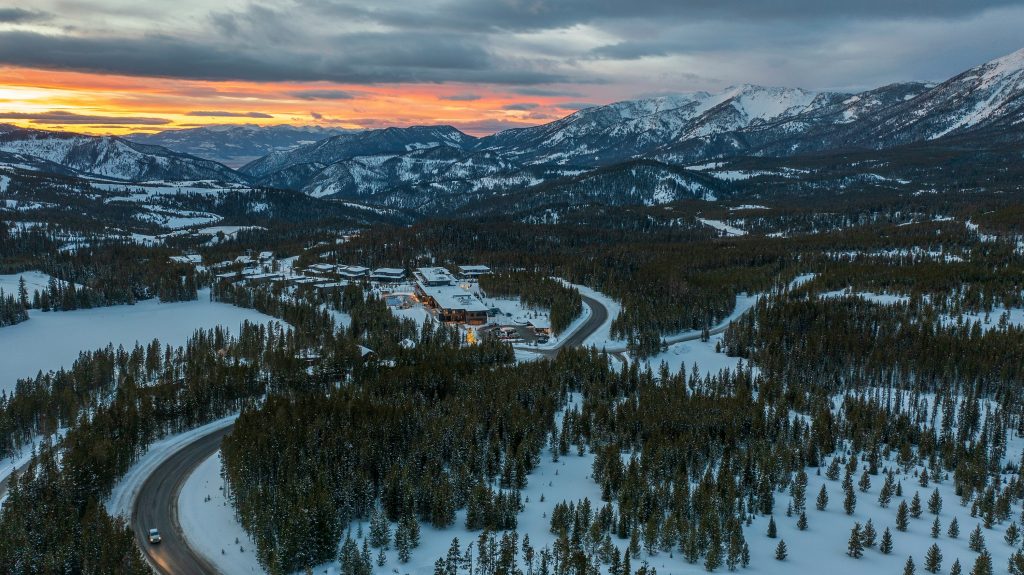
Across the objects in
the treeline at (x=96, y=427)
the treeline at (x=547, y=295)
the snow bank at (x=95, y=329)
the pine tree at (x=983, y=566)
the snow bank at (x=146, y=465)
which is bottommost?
the snow bank at (x=95, y=329)

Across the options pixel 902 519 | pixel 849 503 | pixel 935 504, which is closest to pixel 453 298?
pixel 849 503

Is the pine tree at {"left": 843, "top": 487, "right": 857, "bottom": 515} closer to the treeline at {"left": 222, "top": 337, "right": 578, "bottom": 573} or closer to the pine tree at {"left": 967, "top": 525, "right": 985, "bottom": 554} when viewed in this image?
the pine tree at {"left": 967, "top": 525, "right": 985, "bottom": 554}

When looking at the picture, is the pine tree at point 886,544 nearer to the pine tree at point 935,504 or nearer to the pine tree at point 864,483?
the pine tree at point 935,504

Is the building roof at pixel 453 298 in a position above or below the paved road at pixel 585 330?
above

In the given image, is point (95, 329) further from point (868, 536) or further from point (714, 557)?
point (868, 536)

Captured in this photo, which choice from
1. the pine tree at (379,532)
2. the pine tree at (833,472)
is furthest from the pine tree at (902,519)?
the pine tree at (379,532)

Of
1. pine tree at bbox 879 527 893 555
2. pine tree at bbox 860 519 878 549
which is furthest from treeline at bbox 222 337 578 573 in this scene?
pine tree at bbox 879 527 893 555

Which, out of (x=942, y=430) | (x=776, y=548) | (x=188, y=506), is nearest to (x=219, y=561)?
(x=188, y=506)
